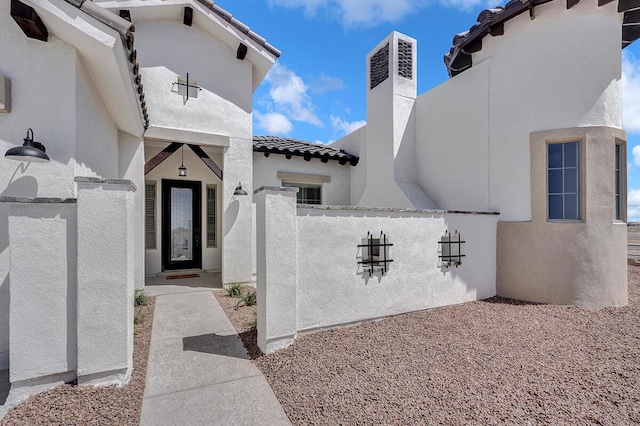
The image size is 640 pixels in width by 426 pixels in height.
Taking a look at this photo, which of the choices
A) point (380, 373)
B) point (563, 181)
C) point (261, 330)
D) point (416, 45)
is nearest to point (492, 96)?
point (563, 181)

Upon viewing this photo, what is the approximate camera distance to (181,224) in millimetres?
10398

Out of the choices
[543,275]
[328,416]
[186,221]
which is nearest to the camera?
[328,416]

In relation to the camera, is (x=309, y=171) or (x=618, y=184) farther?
(x=309, y=171)

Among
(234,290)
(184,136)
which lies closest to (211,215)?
(184,136)

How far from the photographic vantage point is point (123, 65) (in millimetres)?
4664

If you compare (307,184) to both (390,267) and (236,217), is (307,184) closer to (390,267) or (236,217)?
(236,217)

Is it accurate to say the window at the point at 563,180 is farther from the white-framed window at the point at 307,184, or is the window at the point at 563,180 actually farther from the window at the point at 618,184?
the white-framed window at the point at 307,184

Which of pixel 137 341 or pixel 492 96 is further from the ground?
pixel 492 96

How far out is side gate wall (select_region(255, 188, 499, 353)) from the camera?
4363 mm

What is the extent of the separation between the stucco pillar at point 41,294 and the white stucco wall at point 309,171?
649cm

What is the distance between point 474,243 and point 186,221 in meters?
9.41

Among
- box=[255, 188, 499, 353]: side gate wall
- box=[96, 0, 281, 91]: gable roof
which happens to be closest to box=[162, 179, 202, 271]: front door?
box=[96, 0, 281, 91]: gable roof

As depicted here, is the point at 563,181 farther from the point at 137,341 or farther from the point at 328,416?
the point at 137,341

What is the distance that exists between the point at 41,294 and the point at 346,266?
412 centimetres
